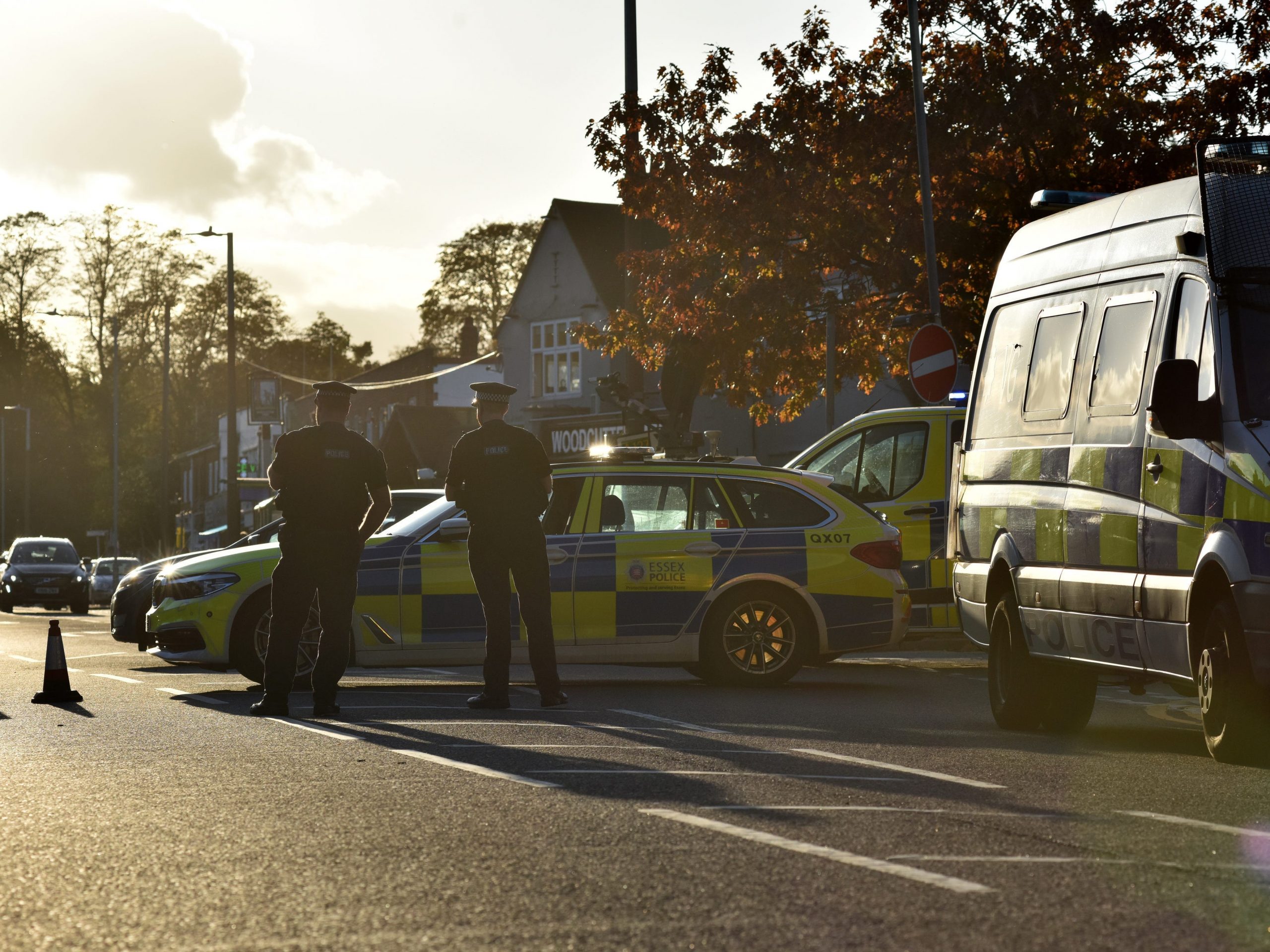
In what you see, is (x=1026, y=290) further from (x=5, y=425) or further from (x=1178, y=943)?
(x=5, y=425)

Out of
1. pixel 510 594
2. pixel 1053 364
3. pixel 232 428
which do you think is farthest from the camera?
pixel 232 428

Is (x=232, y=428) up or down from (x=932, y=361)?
up

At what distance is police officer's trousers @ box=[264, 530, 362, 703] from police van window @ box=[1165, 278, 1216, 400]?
15.5 ft

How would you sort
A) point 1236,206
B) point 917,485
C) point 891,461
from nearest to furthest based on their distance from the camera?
1. point 1236,206
2. point 917,485
3. point 891,461

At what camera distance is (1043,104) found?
2183cm

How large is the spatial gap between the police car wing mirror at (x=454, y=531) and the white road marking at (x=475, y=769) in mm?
4155

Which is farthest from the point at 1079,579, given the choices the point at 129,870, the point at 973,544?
the point at 129,870

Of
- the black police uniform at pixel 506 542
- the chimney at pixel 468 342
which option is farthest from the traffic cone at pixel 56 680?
the chimney at pixel 468 342

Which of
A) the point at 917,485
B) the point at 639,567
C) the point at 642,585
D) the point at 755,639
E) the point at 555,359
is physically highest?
the point at 555,359

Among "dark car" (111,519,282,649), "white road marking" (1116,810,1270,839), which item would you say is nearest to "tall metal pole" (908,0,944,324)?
"dark car" (111,519,282,649)

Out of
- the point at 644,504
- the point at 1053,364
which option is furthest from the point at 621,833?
the point at 644,504

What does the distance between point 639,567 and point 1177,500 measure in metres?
5.34

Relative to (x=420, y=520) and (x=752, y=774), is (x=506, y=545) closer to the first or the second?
(x=420, y=520)

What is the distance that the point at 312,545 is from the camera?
1057 cm
